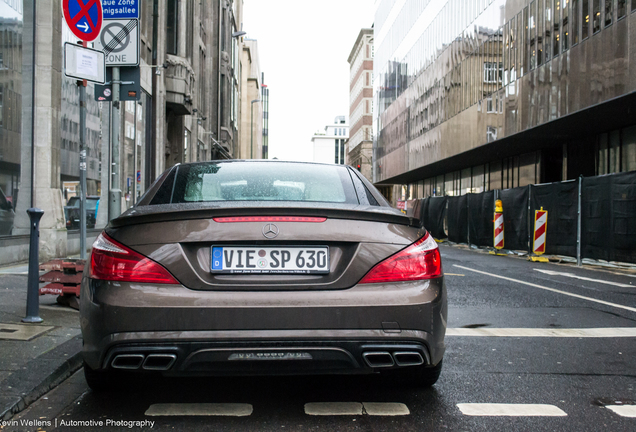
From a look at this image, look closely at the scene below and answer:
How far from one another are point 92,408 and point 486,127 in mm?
26506

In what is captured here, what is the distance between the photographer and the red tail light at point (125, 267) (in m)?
2.94

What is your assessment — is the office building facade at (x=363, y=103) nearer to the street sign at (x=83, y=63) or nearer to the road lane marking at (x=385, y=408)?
the street sign at (x=83, y=63)

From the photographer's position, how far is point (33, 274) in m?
5.06

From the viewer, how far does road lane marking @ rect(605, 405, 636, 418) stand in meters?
3.29

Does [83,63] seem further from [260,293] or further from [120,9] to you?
[260,293]

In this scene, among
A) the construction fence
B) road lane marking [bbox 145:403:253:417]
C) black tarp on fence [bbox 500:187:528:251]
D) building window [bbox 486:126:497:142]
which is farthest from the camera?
building window [bbox 486:126:497:142]

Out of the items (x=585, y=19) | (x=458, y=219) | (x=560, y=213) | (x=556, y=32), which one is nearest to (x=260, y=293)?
(x=560, y=213)

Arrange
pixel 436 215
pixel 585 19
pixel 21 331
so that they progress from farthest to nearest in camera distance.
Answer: pixel 436 215 < pixel 585 19 < pixel 21 331

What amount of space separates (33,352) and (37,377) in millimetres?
617

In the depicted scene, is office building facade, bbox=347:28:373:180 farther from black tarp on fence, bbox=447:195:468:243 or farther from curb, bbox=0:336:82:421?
curb, bbox=0:336:82:421

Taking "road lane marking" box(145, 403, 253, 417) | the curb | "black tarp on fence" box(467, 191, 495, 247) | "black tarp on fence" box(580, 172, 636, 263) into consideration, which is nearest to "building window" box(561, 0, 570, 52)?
"black tarp on fence" box(467, 191, 495, 247)

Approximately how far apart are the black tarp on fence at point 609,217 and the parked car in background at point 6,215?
1146 centimetres

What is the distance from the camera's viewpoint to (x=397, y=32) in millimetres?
48625

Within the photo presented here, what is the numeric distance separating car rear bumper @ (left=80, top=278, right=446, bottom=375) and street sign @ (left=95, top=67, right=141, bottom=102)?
16.4 feet
